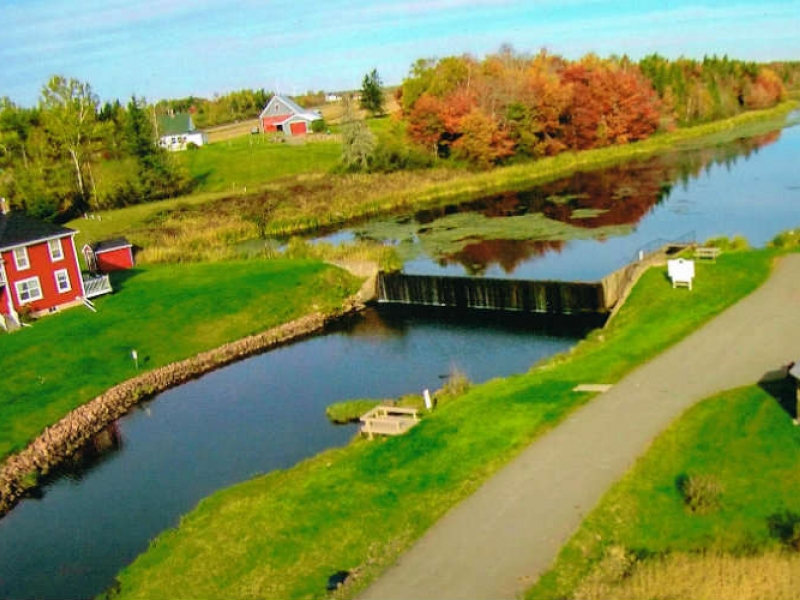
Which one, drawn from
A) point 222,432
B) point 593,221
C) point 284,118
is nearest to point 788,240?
point 593,221

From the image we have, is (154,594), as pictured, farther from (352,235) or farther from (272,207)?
(272,207)

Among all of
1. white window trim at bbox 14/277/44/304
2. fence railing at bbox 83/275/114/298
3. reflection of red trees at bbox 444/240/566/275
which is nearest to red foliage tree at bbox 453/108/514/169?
reflection of red trees at bbox 444/240/566/275

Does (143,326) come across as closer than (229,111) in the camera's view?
Yes

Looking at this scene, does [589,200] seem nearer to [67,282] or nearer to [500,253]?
[500,253]

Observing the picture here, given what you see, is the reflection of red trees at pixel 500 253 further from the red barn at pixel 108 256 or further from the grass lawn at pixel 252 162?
the grass lawn at pixel 252 162

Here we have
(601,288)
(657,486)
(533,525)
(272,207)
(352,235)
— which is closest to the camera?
(533,525)

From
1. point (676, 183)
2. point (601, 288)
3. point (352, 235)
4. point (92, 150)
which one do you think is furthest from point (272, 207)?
point (601, 288)
